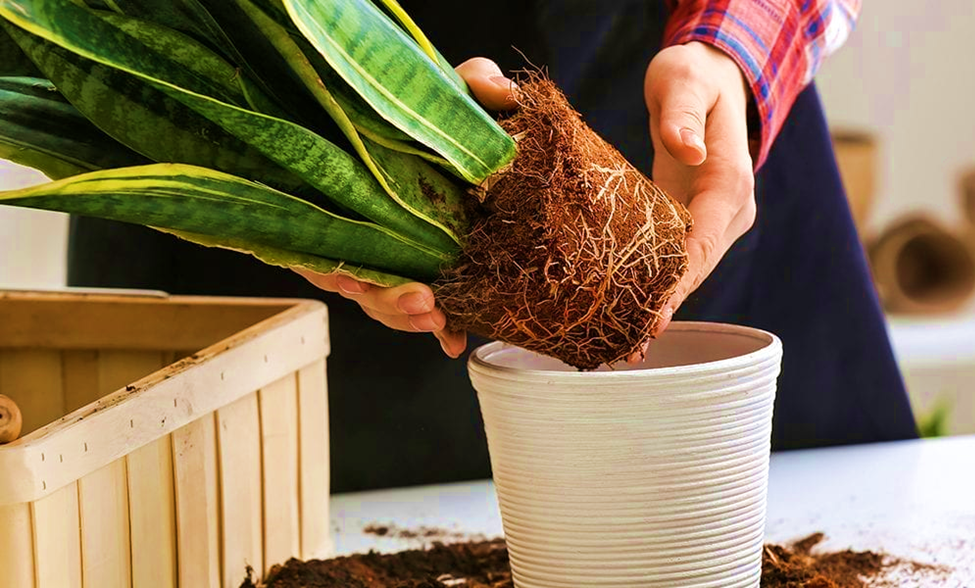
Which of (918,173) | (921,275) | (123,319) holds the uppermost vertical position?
(918,173)

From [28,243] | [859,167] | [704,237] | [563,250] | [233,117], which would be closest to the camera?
[233,117]

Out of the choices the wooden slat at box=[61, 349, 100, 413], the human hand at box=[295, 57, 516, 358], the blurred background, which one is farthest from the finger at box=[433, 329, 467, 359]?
the blurred background

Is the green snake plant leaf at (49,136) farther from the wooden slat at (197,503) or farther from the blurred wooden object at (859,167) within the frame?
the blurred wooden object at (859,167)

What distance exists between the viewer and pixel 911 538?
37.4 inches

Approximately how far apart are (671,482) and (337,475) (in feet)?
2.03

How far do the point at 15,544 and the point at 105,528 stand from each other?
8 cm

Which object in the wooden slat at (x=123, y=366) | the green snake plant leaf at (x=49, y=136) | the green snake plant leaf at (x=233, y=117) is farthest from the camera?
the wooden slat at (x=123, y=366)

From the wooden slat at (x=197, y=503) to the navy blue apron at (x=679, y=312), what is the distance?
43 cm

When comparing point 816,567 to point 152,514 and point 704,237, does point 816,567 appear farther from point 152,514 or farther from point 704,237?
point 152,514

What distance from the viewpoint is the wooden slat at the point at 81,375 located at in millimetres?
1023

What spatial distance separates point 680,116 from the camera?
0.82 m

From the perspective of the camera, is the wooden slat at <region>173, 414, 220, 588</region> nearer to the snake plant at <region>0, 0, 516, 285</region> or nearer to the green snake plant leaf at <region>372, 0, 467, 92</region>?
the snake plant at <region>0, 0, 516, 285</region>

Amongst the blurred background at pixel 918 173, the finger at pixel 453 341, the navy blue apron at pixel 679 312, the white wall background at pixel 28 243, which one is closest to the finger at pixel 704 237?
the finger at pixel 453 341

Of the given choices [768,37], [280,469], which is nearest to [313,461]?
[280,469]
